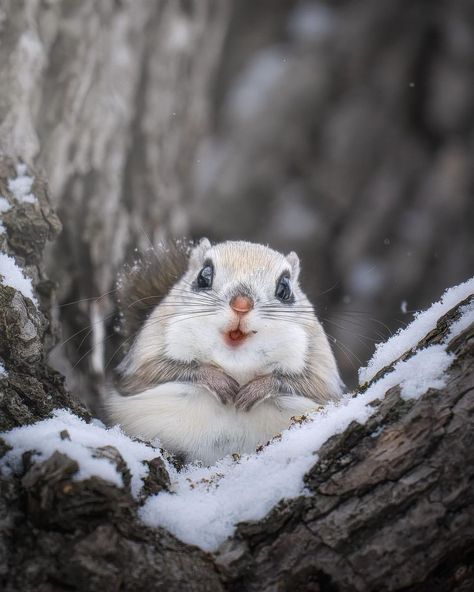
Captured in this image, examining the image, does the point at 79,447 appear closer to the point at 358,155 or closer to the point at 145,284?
the point at 145,284

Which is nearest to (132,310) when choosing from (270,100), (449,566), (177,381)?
(177,381)

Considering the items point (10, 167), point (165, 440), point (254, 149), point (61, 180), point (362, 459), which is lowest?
point (362, 459)

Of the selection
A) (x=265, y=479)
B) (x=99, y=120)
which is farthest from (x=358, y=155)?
(x=265, y=479)

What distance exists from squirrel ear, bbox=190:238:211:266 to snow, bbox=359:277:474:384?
0.99 metres

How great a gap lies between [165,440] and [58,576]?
0.86 metres

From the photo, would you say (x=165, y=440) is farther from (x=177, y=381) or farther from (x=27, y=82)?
(x=27, y=82)

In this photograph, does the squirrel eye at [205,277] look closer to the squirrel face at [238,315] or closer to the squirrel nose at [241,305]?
the squirrel face at [238,315]

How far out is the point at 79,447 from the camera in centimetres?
131

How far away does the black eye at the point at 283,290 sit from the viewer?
2387mm

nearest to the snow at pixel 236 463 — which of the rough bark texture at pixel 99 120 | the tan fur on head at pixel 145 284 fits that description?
the tan fur on head at pixel 145 284

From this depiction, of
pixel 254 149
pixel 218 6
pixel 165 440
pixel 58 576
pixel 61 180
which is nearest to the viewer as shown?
pixel 58 576

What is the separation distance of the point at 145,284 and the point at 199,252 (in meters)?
0.24

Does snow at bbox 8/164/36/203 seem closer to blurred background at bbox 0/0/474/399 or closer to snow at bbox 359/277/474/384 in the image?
blurred background at bbox 0/0/474/399

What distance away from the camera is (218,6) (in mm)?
3623
